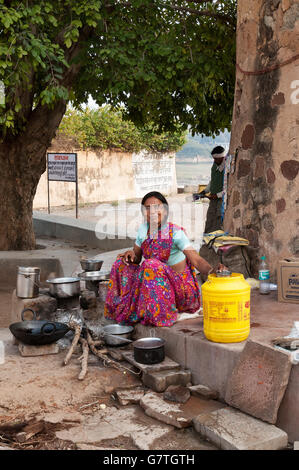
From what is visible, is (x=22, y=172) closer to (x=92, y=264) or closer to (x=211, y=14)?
(x=211, y=14)

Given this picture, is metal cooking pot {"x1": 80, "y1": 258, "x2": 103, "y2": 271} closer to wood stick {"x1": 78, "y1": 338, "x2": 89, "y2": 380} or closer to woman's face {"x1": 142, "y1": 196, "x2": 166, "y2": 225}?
wood stick {"x1": 78, "y1": 338, "x2": 89, "y2": 380}

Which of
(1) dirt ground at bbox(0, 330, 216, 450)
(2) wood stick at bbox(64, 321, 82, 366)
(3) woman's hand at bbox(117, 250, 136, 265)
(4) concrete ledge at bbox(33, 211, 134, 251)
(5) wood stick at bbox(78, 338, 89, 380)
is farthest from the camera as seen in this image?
(4) concrete ledge at bbox(33, 211, 134, 251)

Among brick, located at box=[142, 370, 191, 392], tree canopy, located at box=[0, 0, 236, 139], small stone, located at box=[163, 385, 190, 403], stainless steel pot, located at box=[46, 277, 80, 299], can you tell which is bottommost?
small stone, located at box=[163, 385, 190, 403]

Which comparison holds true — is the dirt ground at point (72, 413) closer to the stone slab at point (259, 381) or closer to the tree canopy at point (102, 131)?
the stone slab at point (259, 381)

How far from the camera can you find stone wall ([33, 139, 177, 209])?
61.5 feet

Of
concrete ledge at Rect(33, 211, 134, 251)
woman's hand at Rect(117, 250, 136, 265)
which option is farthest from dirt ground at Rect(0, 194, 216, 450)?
concrete ledge at Rect(33, 211, 134, 251)

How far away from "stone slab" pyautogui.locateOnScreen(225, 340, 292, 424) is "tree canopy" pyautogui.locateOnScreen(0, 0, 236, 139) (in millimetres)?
4668

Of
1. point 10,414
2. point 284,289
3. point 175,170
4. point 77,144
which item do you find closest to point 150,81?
point 284,289

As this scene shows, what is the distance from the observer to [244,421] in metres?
3.18

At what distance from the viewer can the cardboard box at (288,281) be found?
4680 millimetres

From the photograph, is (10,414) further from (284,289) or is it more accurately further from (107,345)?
(284,289)

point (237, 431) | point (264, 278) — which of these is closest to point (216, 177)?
point (264, 278)

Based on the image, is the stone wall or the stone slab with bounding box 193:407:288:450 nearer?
the stone slab with bounding box 193:407:288:450

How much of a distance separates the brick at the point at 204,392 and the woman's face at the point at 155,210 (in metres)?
1.38
